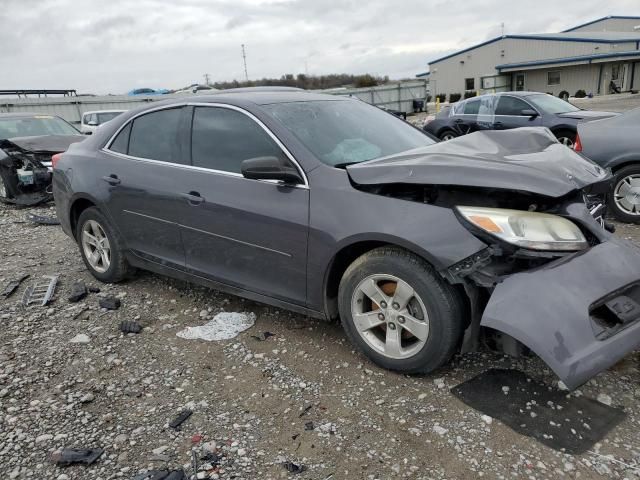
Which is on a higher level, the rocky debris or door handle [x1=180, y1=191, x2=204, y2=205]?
door handle [x1=180, y1=191, x2=204, y2=205]

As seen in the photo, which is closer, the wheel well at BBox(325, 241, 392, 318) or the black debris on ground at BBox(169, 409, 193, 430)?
the black debris on ground at BBox(169, 409, 193, 430)

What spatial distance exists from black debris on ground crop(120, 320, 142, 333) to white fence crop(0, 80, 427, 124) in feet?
36.1

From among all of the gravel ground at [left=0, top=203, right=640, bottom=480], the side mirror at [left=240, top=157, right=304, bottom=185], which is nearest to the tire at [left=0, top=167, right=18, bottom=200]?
the gravel ground at [left=0, top=203, right=640, bottom=480]

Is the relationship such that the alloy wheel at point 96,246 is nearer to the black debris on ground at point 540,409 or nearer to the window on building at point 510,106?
the black debris on ground at point 540,409

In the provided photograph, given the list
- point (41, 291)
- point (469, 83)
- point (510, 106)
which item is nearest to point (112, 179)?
point (41, 291)

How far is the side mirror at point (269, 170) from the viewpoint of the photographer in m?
3.06

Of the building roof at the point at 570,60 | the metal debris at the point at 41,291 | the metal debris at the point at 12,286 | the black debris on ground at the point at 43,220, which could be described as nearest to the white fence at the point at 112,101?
the black debris on ground at the point at 43,220

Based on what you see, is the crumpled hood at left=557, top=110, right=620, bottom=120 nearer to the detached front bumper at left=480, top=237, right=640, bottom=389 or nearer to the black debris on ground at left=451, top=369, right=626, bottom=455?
the detached front bumper at left=480, top=237, right=640, bottom=389

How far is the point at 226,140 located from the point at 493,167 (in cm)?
186

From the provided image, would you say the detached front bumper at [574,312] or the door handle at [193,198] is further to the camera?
the door handle at [193,198]

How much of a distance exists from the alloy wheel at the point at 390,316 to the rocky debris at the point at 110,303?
2.30m

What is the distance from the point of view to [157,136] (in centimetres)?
402

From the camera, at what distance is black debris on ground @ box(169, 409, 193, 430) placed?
2.71 meters

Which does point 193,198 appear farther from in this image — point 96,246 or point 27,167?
point 27,167
